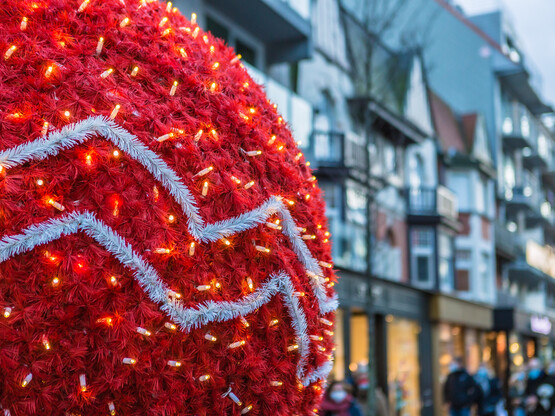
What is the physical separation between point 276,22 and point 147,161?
11.1 metres

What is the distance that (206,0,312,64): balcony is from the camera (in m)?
12.4

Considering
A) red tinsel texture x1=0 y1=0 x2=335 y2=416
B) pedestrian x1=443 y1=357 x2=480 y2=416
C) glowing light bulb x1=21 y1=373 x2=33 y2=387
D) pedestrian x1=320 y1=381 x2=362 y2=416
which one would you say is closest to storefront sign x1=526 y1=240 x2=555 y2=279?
pedestrian x1=443 y1=357 x2=480 y2=416

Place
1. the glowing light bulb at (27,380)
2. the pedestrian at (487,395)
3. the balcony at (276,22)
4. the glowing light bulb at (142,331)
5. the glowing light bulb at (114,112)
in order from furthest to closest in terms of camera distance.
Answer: the pedestrian at (487,395) → the balcony at (276,22) → the glowing light bulb at (114,112) → the glowing light bulb at (142,331) → the glowing light bulb at (27,380)

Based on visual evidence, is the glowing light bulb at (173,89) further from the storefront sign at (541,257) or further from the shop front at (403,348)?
the storefront sign at (541,257)

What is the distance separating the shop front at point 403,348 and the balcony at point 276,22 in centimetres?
535

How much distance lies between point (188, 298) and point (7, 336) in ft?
1.81

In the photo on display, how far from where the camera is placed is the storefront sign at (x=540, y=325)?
33.4 m

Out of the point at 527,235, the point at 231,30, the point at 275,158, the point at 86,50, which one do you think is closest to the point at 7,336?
the point at 86,50

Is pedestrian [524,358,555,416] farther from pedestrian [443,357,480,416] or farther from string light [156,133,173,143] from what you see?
string light [156,133,173,143]

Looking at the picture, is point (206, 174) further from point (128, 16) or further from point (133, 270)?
point (128, 16)

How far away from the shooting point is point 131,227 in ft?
8.05

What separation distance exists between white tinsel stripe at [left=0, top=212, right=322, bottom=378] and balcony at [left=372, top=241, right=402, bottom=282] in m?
14.6

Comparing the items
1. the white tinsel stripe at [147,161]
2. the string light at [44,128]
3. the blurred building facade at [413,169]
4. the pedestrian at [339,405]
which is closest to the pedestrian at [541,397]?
the blurred building facade at [413,169]

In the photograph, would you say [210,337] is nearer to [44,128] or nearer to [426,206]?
[44,128]
